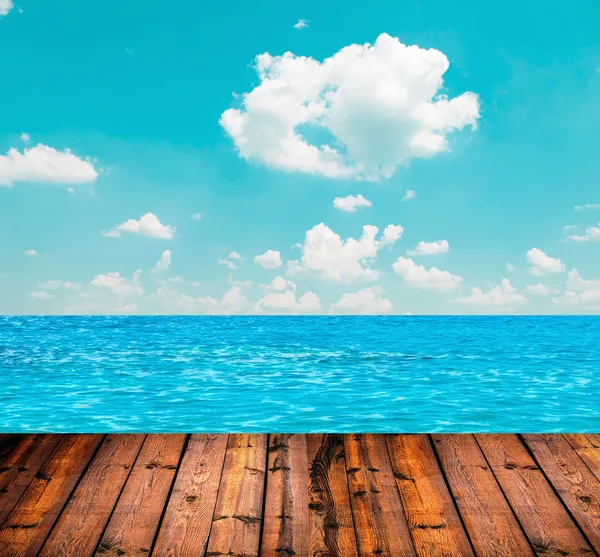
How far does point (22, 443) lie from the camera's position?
220 centimetres

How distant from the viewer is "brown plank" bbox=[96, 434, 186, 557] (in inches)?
61.0

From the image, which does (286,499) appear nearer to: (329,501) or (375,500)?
(329,501)

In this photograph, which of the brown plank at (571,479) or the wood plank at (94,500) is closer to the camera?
the wood plank at (94,500)

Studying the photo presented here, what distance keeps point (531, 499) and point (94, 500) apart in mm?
1361

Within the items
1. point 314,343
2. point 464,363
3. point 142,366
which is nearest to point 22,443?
point 142,366

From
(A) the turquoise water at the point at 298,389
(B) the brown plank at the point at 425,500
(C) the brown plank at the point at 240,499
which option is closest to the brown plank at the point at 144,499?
(C) the brown plank at the point at 240,499

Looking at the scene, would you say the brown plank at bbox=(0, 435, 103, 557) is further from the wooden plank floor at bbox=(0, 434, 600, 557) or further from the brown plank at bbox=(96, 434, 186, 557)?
the brown plank at bbox=(96, 434, 186, 557)

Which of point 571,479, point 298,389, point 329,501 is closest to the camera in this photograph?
point 329,501

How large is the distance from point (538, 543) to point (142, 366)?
797cm

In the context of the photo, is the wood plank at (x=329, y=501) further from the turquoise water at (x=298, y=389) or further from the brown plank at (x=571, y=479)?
the turquoise water at (x=298, y=389)

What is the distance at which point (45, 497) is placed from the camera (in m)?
1.79

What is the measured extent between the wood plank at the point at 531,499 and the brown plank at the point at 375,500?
1.17 ft

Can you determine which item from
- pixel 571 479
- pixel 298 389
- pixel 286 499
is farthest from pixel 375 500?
pixel 298 389

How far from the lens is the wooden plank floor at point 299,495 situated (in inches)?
61.2
